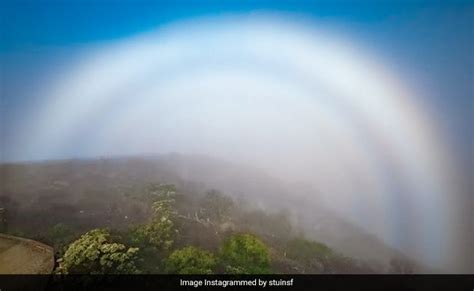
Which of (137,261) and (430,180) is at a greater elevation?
(430,180)

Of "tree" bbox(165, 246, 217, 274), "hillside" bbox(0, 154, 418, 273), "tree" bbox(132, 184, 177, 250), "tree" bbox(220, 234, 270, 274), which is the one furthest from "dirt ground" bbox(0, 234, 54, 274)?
"tree" bbox(220, 234, 270, 274)

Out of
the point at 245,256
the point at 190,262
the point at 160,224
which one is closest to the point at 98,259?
the point at 160,224

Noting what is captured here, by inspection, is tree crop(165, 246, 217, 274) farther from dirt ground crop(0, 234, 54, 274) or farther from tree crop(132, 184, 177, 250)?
dirt ground crop(0, 234, 54, 274)

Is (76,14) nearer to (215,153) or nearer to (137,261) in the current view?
(215,153)

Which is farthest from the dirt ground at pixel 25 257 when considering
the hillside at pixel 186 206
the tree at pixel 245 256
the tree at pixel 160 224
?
the tree at pixel 245 256

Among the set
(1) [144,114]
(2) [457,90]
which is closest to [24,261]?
(1) [144,114]

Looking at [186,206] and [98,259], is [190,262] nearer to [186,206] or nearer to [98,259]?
[186,206]
